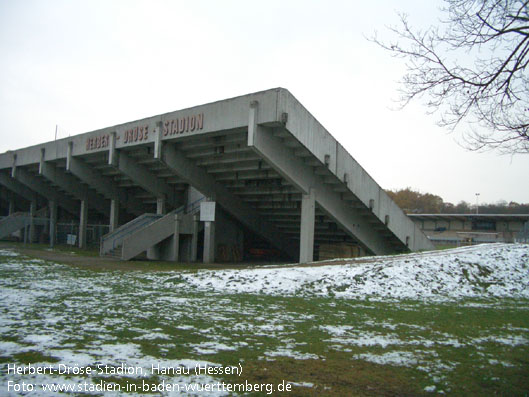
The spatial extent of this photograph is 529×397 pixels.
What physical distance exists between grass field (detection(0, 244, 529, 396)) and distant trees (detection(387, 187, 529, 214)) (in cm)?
9652

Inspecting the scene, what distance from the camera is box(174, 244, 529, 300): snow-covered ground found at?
13.2 m

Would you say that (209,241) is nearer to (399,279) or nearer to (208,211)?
(208,211)

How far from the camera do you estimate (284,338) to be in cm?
741

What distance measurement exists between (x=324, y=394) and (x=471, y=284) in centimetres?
1069

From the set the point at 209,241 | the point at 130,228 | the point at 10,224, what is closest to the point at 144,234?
the point at 130,228

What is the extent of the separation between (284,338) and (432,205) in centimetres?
10950

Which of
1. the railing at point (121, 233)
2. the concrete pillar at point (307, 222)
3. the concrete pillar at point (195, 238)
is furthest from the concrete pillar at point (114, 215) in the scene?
the concrete pillar at point (307, 222)

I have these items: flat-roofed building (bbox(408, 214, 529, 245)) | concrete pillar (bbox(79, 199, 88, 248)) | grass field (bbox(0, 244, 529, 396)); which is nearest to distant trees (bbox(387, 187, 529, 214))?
flat-roofed building (bbox(408, 214, 529, 245))

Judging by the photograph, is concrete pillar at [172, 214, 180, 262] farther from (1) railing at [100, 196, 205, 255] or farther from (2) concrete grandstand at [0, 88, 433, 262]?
(1) railing at [100, 196, 205, 255]

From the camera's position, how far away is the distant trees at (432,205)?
346 ft

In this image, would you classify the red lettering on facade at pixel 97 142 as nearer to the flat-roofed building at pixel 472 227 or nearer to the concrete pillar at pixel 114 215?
the concrete pillar at pixel 114 215

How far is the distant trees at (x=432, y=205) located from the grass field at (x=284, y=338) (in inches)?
3800

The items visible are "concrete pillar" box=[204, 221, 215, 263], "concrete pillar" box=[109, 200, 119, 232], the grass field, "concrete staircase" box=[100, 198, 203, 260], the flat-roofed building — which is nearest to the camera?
the grass field

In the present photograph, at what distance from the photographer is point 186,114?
2219 centimetres
